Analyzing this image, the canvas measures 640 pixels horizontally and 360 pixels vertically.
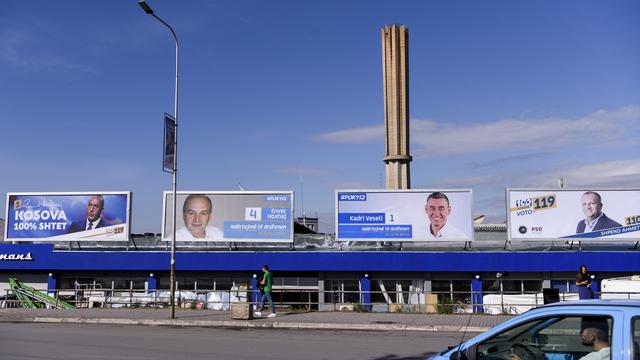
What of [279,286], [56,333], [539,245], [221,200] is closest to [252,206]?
[221,200]

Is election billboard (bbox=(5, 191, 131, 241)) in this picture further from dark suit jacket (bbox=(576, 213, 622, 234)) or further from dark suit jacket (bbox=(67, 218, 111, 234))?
dark suit jacket (bbox=(576, 213, 622, 234))

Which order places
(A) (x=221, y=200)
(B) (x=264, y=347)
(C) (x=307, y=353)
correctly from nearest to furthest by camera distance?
(C) (x=307, y=353), (B) (x=264, y=347), (A) (x=221, y=200)

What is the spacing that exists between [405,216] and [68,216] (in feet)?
59.2

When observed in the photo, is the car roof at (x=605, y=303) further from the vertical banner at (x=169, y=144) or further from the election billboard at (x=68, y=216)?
the election billboard at (x=68, y=216)

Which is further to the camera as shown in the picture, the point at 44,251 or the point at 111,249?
the point at 111,249

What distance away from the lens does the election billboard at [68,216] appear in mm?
33375

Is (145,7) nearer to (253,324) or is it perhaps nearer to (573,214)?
(253,324)

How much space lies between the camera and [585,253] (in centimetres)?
2850

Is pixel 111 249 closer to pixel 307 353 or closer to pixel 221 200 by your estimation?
pixel 221 200

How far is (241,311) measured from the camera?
751 inches

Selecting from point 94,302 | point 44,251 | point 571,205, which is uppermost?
point 571,205

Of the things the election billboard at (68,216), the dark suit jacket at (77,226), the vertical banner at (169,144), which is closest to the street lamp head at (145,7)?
the vertical banner at (169,144)

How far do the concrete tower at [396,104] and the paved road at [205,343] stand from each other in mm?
39989

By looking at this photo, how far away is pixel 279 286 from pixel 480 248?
11.1m
